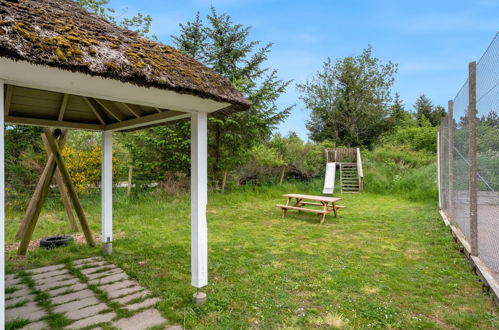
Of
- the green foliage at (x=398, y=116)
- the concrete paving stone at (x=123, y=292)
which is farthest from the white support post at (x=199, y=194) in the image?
the green foliage at (x=398, y=116)

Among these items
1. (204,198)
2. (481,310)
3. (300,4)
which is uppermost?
(300,4)

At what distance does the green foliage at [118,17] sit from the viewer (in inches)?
384

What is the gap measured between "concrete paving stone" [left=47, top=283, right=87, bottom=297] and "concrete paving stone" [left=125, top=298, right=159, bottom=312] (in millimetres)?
818

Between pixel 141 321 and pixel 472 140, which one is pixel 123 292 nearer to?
pixel 141 321

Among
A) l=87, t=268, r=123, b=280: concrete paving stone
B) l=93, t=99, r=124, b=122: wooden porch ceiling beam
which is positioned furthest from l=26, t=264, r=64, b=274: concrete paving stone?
l=93, t=99, r=124, b=122: wooden porch ceiling beam

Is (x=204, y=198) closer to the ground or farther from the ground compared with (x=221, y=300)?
farther from the ground

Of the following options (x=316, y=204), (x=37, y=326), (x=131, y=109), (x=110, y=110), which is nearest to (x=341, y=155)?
(x=316, y=204)

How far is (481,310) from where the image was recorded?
8.88 ft

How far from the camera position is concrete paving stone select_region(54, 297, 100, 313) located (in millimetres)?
2770

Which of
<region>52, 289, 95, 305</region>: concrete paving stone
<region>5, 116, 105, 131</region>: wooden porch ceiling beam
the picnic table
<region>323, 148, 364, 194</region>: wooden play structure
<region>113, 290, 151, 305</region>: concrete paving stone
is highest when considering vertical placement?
<region>5, 116, 105, 131</region>: wooden porch ceiling beam

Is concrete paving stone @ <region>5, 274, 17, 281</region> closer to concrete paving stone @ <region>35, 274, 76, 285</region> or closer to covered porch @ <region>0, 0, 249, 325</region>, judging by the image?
concrete paving stone @ <region>35, 274, 76, 285</region>

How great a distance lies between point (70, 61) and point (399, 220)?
6.93 meters

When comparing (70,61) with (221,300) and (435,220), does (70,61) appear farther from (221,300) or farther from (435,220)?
(435,220)

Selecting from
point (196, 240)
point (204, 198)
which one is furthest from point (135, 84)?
point (196, 240)
